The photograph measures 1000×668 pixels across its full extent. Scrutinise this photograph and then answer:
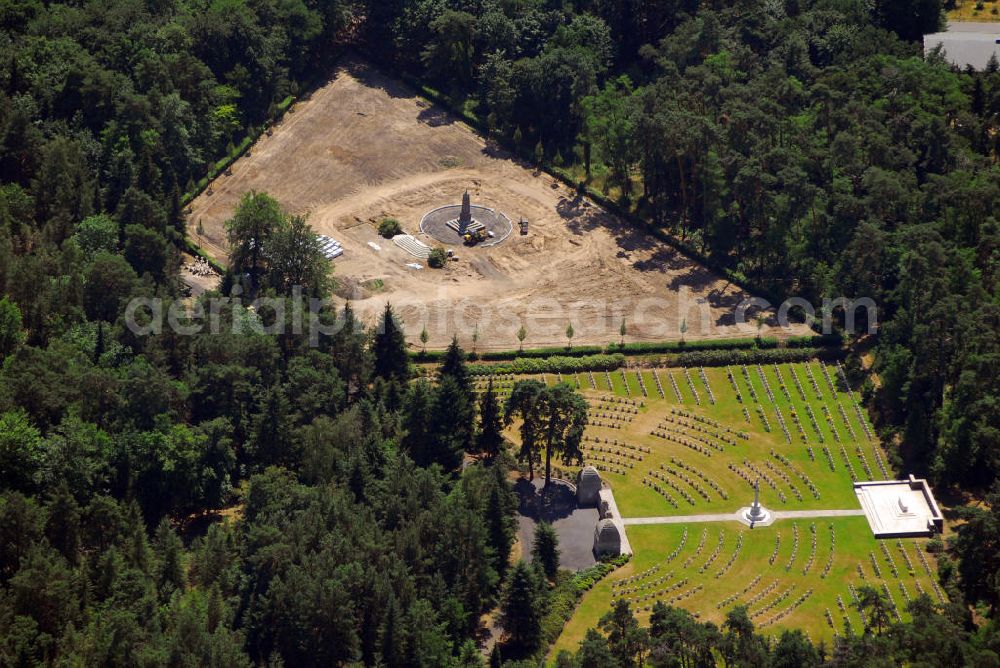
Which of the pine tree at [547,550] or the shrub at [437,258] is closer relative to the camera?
the pine tree at [547,550]

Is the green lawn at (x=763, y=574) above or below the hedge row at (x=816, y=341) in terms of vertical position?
below

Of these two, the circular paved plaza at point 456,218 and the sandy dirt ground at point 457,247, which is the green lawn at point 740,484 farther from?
the circular paved plaza at point 456,218

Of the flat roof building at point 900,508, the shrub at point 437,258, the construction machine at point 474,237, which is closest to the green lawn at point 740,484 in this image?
the flat roof building at point 900,508

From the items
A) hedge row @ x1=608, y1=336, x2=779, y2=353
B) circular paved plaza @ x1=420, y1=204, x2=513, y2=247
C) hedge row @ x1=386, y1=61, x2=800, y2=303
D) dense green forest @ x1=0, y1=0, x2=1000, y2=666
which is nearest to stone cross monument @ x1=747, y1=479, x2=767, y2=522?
dense green forest @ x1=0, y1=0, x2=1000, y2=666

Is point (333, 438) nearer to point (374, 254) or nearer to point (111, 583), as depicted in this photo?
point (111, 583)

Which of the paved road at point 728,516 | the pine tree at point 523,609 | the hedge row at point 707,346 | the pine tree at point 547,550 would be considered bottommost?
the pine tree at point 523,609

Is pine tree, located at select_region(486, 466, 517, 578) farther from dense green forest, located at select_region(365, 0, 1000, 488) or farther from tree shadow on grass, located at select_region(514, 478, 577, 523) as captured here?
dense green forest, located at select_region(365, 0, 1000, 488)
